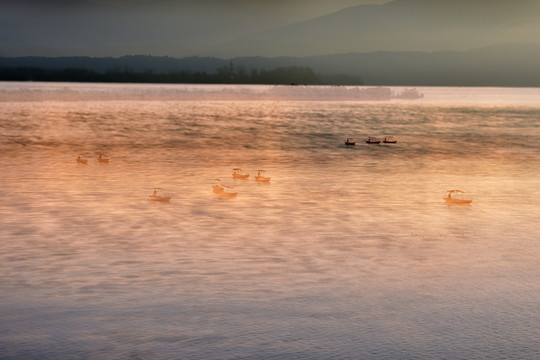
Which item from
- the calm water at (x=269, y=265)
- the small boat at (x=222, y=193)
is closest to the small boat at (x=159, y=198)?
the calm water at (x=269, y=265)

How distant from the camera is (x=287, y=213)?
71.5 ft

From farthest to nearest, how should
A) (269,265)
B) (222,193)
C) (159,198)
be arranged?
(222,193)
(159,198)
(269,265)

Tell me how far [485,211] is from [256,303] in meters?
12.5

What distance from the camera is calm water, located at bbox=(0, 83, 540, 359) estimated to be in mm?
10672

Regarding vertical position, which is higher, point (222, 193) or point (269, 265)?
point (269, 265)

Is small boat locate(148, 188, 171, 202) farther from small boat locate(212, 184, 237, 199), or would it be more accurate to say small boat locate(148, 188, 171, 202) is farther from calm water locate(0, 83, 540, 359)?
small boat locate(212, 184, 237, 199)

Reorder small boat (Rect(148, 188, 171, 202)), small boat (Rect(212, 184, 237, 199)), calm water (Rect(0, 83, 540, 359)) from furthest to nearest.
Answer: small boat (Rect(212, 184, 237, 199))
small boat (Rect(148, 188, 171, 202))
calm water (Rect(0, 83, 540, 359))

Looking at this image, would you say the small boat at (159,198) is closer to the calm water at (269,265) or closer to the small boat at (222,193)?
the calm water at (269,265)

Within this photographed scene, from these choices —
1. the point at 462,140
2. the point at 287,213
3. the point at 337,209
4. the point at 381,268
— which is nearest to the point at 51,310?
the point at 381,268

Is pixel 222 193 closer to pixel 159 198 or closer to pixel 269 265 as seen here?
pixel 159 198

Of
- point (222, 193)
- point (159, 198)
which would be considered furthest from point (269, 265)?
point (222, 193)

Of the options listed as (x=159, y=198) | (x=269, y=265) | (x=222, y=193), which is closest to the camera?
(x=269, y=265)

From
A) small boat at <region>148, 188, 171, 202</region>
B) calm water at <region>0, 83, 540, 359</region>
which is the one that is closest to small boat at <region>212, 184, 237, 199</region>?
calm water at <region>0, 83, 540, 359</region>

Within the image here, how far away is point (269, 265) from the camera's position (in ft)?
49.7
